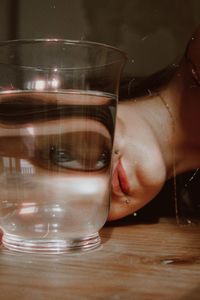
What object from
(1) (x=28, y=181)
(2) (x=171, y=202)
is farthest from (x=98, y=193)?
(2) (x=171, y=202)

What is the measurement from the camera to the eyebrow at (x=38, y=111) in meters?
0.40

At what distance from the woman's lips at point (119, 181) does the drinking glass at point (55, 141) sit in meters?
0.10

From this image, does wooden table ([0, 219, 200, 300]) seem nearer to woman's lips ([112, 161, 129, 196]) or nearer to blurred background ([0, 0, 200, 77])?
woman's lips ([112, 161, 129, 196])

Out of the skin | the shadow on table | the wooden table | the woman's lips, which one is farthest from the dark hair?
the shadow on table

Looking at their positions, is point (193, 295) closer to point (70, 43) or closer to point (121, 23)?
point (70, 43)

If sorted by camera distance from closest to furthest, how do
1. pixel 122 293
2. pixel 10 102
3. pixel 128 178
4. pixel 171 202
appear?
A: 1. pixel 122 293
2. pixel 10 102
3. pixel 128 178
4. pixel 171 202

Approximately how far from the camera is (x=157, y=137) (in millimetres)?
615

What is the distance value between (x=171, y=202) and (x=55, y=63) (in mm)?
311

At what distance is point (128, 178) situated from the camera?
21.7 inches

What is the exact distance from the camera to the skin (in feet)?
1.82

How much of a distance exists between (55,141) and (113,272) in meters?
0.12

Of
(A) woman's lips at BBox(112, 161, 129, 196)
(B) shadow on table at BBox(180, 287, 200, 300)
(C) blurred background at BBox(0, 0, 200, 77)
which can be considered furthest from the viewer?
(C) blurred background at BBox(0, 0, 200, 77)

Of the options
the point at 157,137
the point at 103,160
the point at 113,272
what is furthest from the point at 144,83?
the point at 113,272

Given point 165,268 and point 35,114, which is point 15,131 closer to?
point 35,114
